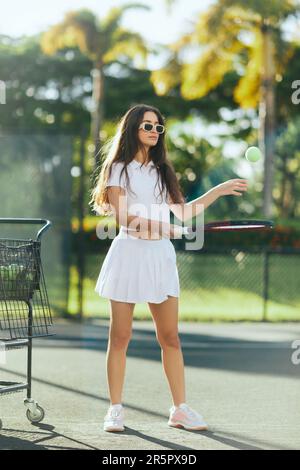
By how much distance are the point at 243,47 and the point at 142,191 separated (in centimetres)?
2703

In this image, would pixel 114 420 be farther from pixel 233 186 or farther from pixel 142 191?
pixel 233 186

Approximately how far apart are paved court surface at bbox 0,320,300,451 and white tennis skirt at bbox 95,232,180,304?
87 centimetres

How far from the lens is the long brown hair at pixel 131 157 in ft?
21.8

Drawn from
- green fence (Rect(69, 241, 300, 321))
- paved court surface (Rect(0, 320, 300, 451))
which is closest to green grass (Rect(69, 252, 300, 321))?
green fence (Rect(69, 241, 300, 321))

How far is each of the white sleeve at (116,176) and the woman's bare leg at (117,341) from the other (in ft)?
2.43

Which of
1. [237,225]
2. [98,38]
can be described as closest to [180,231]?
[237,225]

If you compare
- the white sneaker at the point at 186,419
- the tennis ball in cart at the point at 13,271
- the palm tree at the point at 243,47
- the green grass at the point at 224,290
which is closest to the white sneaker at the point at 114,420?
the white sneaker at the point at 186,419

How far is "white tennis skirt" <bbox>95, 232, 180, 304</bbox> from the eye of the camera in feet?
21.5

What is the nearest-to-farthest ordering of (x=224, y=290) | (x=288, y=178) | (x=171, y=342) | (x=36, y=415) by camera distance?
(x=171, y=342), (x=36, y=415), (x=224, y=290), (x=288, y=178)

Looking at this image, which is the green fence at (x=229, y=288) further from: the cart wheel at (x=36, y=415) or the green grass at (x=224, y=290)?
the cart wheel at (x=36, y=415)

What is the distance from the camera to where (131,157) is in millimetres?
6621

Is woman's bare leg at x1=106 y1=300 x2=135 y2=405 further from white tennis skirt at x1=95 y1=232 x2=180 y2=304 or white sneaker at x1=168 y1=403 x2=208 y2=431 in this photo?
white sneaker at x1=168 y1=403 x2=208 y2=431

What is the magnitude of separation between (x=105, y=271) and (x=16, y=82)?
4598 centimetres

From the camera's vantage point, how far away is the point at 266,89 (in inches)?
1281
